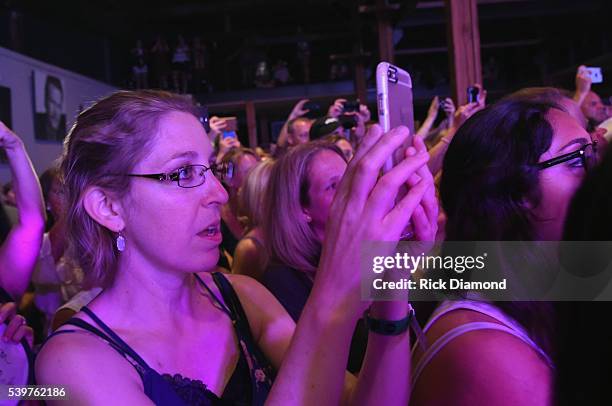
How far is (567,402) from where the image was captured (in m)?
0.56

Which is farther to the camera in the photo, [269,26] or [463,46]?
[269,26]

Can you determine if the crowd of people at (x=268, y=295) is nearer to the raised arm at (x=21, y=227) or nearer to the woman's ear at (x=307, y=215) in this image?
the raised arm at (x=21, y=227)

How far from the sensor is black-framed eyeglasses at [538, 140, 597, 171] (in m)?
1.21

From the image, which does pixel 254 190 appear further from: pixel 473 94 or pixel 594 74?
pixel 594 74

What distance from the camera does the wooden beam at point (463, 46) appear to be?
9.78 ft

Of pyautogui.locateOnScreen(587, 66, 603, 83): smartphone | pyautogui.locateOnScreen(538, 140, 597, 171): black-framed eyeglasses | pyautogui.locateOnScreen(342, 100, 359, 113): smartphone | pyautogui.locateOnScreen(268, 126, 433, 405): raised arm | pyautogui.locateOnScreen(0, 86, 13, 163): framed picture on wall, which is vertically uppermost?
pyautogui.locateOnScreen(0, 86, 13, 163): framed picture on wall

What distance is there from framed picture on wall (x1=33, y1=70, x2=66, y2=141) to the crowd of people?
5.99 metres

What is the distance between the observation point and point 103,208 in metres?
1.17

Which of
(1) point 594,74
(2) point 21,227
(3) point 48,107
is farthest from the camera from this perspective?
(3) point 48,107

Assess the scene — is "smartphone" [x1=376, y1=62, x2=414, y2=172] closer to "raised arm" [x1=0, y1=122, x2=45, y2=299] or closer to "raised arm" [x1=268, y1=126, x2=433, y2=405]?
"raised arm" [x1=268, y1=126, x2=433, y2=405]

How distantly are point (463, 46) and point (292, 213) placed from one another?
1418 mm

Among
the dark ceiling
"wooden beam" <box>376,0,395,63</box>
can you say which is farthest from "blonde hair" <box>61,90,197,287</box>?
the dark ceiling

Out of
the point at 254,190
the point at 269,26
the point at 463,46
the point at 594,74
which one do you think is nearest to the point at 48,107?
the point at 254,190

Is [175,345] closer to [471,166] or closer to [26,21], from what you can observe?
[471,166]
